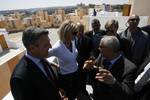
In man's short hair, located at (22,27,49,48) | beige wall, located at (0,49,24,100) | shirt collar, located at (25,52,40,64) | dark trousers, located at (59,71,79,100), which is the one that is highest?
man's short hair, located at (22,27,49,48)

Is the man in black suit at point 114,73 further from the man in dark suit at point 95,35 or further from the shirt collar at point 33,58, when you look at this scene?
the man in dark suit at point 95,35

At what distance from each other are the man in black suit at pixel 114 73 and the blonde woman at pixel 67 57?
0.43m

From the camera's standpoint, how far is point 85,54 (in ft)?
8.04

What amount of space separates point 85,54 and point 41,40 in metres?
1.31

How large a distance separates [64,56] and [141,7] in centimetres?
442

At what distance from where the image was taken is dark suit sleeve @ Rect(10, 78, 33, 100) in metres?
1.08

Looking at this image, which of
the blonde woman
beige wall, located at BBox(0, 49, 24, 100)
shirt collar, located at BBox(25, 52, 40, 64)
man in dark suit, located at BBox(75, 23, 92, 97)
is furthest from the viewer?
beige wall, located at BBox(0, 49, 24, 100)

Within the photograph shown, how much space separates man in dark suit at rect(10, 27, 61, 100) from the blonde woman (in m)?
0.51

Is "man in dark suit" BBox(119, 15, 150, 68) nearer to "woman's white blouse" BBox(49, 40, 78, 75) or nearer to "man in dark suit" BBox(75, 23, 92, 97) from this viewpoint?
"man in dark suit" BBox(75, 23, 92, 97)

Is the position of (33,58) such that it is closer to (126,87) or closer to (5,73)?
(126,87)

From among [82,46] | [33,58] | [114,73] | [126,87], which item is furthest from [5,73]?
[126,87]

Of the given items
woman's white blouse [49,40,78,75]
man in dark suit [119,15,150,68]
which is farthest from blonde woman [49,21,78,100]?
man in dark suit [119,15,150,68]

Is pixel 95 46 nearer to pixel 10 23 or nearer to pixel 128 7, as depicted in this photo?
pixel 128 7

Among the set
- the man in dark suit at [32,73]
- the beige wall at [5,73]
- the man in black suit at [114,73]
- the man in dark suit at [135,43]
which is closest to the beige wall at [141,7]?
the man in dark suit at [135,43]
